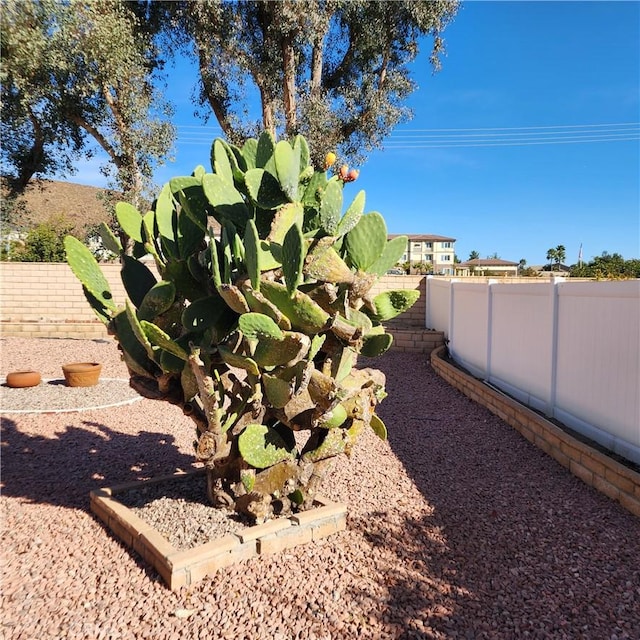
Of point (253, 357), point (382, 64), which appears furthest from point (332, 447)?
point (382, 64)

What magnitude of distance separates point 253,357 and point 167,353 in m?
0.58

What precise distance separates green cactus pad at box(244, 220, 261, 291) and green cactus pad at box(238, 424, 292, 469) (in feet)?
3.22

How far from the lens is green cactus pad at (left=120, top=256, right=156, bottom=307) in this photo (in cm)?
353

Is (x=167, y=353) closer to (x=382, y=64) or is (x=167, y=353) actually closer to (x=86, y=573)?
(x=86, y=573)

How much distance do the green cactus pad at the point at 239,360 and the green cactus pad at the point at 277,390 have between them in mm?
83

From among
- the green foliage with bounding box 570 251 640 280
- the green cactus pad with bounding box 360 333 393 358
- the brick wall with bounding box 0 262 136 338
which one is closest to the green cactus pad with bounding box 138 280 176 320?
the green cactus pad with bounding box 360 333 393 358

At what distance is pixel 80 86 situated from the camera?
41.2 ft

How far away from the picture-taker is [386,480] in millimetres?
4602

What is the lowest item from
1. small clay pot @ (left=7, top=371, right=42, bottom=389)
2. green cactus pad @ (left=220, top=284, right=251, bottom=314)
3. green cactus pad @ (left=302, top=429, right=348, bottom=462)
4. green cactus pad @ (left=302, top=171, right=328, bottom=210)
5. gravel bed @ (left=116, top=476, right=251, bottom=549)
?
gravel bed @ (left=116, top=476, right=251, bottom=549)

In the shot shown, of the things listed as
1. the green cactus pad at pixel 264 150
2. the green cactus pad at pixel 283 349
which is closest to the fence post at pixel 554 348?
the green cactus pad at pixel 264 150

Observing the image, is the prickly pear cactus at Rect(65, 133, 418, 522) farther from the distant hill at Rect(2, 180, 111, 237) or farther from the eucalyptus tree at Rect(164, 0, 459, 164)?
the distant hill at Rect(2, 180, 111, 237)

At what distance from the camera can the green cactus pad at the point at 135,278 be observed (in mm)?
3529

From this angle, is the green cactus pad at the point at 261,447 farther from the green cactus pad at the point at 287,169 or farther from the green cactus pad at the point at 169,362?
the green cactus pad at the point at 287,169

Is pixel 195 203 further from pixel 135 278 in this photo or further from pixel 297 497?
pixel 297 497
